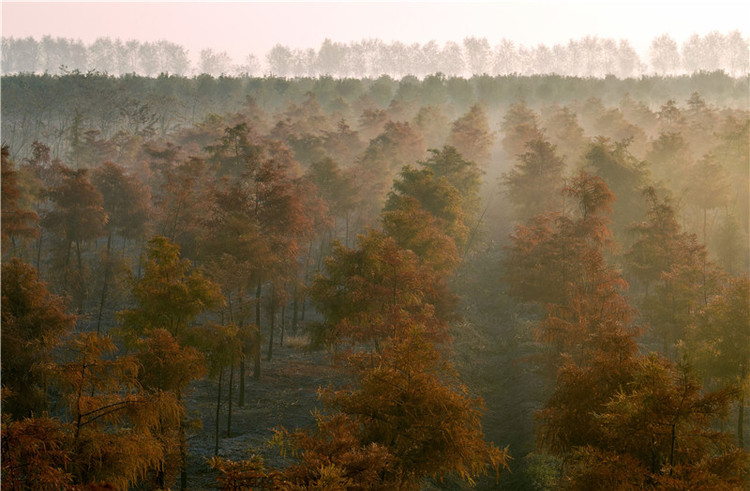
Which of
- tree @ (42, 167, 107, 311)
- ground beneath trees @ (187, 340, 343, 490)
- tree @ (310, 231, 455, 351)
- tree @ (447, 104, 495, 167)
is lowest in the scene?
ground beneath trees @ (187, 340, 343, 490)

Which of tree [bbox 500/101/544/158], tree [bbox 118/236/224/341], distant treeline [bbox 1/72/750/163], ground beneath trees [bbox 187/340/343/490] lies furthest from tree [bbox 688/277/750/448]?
distant treeline [bbox 1/72/750/163]

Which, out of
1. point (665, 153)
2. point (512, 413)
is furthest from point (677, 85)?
point (512, 413)

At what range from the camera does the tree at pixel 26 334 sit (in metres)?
17.4

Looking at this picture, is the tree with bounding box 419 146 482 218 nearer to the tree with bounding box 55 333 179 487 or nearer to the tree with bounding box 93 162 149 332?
the tree with bounding box 93 162 149 332

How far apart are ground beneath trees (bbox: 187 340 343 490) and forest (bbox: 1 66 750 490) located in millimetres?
158

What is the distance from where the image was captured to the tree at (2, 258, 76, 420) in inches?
686

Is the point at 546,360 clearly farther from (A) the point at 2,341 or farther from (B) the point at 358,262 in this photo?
(A) the point at 2,341

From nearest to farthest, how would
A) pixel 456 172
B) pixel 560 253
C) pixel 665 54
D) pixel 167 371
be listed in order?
pixel 167 371 → pixel 560 253 → pixel 456 172 → pixel 665 54

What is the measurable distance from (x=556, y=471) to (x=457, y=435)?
1000 cm

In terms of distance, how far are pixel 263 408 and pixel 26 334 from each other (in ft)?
37.4

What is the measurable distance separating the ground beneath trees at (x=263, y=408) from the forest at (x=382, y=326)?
16cm

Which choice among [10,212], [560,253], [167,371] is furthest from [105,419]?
[560,253]

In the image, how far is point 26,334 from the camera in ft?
59.5

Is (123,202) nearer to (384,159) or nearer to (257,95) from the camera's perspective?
(384,159)
